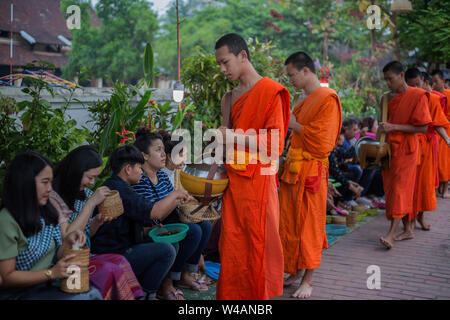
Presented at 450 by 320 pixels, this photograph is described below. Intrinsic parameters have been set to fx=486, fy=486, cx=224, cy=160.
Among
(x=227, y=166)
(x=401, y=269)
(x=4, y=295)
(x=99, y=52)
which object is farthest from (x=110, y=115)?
(x=99, y=52)

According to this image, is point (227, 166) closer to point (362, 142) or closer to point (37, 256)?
point (37, 256)

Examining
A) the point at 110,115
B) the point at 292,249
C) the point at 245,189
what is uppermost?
the point at 110,115

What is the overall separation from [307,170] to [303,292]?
1.02 metres

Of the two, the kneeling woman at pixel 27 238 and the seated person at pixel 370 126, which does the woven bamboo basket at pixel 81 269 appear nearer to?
the kneeling woman at pixel 27 238

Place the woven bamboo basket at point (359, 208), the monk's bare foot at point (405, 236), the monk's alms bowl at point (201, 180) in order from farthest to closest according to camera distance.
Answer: the woven bamboo basket at point (359, 208) → the monk's bare foot at point (405, 236) → the monk's alms bowl at point (201, 180)

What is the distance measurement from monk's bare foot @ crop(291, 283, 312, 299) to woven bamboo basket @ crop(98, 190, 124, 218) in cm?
178

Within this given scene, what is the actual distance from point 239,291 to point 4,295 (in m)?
1.57

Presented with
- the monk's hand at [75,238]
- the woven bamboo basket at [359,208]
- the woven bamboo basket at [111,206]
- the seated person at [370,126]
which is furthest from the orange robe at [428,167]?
the monk's hand at [75,238]

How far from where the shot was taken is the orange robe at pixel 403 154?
5.44 m

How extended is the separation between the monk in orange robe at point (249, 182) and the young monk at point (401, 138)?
8.24 ft

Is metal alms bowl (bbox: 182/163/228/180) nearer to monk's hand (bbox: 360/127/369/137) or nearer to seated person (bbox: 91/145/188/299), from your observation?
seated person (bbox: 91/145/188/299)

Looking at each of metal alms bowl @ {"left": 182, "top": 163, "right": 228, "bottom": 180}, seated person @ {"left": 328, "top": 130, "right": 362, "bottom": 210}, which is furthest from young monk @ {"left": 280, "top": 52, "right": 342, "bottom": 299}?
seated person @ {"left": 328, "top": 130, "right": 362, "bottom": 210}

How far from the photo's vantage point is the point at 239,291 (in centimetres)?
342

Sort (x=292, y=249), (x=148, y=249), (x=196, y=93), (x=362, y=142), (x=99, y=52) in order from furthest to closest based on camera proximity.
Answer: (x=99, y=52) < (x=196, y=93) < (x=362, y=142) < (x=292, y=249) < (x=148, y=249)
